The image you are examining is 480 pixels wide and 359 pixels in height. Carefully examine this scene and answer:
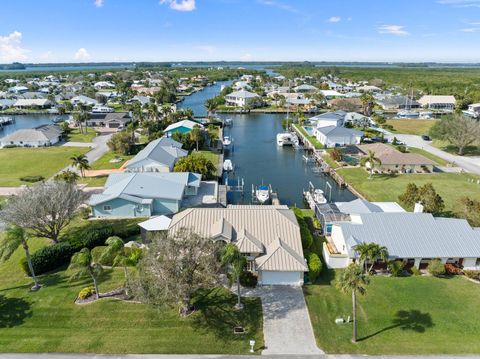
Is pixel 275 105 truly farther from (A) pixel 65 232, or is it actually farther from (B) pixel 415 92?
(A) pixel 65 232

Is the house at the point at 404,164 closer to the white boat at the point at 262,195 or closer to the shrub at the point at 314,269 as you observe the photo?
the white boat at the point at 262,195

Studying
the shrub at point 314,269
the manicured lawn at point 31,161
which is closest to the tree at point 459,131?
the shrub at point 314,269

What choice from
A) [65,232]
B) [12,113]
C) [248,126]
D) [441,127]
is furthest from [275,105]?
[65,232]

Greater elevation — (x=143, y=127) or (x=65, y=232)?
(x=143, y=127)

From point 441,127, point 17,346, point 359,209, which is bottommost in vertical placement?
point 17,346

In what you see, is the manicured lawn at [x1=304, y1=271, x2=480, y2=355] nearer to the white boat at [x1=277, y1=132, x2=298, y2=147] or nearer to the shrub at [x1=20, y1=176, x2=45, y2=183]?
the shrub at [x1=20, y1=176, x2=45, y2=183]

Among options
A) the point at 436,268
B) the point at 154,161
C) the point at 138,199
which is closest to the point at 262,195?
the point at 138,199

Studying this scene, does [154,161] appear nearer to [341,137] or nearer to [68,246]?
[68,246]
